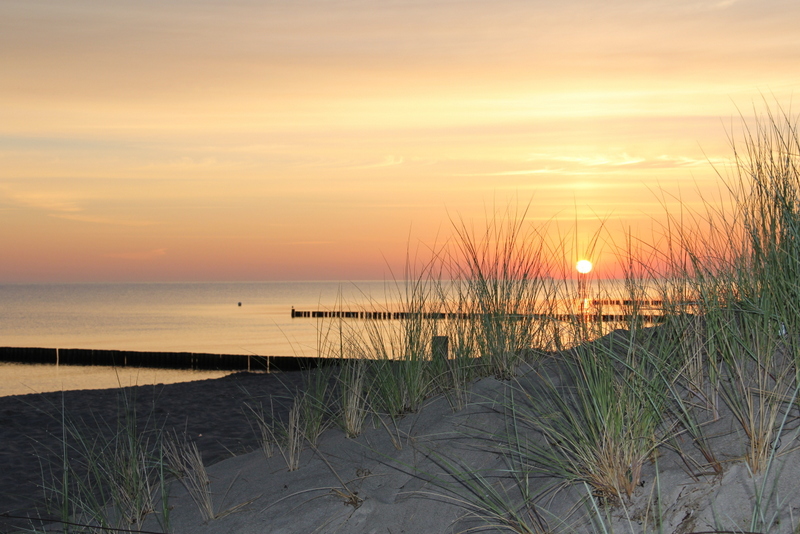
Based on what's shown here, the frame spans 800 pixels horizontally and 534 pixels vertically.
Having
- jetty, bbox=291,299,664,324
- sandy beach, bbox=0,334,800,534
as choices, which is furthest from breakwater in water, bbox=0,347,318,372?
jetty, bbox=291,299,664,324

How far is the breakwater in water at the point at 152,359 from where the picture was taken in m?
18.2

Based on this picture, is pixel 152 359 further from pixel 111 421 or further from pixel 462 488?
pixel 462 488

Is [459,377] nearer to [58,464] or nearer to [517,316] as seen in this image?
[517,316]

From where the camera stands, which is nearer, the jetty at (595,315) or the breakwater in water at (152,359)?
the jetty at (595,315)

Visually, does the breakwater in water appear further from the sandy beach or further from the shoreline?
the sandy beach

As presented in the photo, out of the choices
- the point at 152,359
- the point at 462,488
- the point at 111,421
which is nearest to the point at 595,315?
the point at 462,488

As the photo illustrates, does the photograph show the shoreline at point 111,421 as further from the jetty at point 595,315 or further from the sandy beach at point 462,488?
the jetty at point 595,315

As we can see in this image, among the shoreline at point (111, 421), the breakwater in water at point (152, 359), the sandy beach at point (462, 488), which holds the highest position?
the sandy beach at point (462, 488)

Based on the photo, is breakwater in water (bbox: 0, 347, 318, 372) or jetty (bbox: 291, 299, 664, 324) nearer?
jetty (bbox: 291, 299, 664, 324)

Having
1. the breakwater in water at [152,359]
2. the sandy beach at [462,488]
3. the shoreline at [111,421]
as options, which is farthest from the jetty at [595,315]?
the breakwater in water at [152,359]

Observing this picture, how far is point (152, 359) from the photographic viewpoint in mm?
19656

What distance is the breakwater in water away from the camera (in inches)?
717

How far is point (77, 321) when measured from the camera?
4334 centimetres

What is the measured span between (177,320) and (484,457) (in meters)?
42.9
